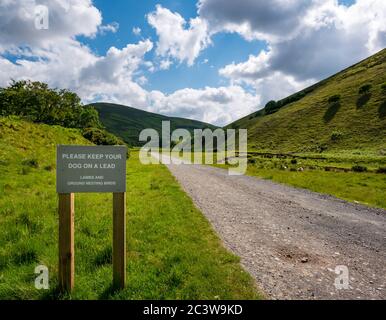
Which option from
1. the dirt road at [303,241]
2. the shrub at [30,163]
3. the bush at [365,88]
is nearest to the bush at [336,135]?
the bush at [365,88]

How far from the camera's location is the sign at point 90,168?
17.6ft

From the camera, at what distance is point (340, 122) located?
83.2 m

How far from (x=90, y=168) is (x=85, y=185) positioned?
1.14ft

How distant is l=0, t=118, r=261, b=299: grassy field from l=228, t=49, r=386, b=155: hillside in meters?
55.8

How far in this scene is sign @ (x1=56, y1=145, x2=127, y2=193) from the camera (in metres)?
5.36

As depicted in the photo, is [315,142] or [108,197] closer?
[108,197]

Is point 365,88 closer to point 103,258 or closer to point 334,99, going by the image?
point 334,99

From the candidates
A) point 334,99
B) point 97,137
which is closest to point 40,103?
point 97,137

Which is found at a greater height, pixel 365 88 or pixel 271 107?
pixel 271 107

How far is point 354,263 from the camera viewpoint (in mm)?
7066

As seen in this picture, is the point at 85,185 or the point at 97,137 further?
the point at 97,137
